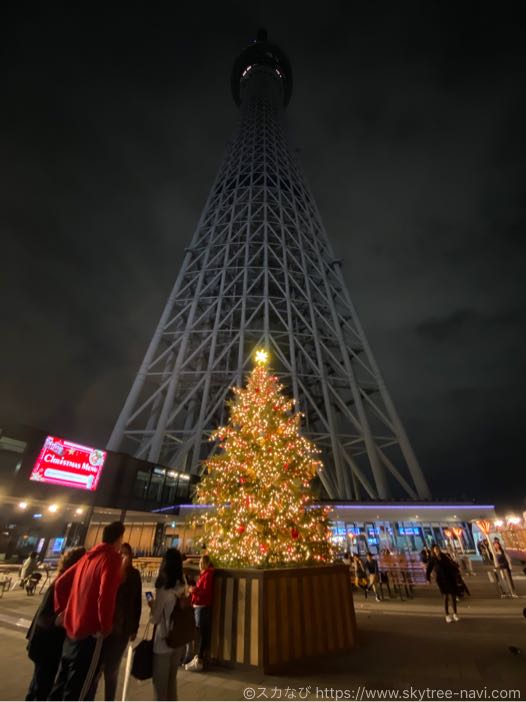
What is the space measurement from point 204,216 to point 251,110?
30000mm

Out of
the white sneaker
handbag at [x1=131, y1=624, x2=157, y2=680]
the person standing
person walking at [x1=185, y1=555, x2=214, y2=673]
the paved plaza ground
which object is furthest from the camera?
the person standing

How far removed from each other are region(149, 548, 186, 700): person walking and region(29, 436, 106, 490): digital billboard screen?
634 inches

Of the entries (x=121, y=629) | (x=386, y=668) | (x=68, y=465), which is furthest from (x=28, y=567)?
(x=386, y=668)

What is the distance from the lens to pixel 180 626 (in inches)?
121

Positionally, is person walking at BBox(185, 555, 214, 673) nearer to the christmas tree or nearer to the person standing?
the christmas tree

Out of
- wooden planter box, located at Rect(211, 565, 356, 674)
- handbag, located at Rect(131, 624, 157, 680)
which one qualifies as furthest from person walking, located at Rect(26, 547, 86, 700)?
wooden planter box, located at Rect(211, 565, 356, 674)

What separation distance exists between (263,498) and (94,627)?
3.62 m

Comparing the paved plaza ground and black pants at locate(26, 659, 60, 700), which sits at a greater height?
black pants at locate(26, 659, 60, 700)

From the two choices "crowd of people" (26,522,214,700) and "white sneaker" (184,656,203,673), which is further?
"white sneaker" (184,656,203,673)

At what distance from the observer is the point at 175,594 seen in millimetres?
3254

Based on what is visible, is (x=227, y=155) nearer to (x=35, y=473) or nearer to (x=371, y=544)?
(x=35, y=473)

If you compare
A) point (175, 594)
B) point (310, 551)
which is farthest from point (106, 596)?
point (310, 551)

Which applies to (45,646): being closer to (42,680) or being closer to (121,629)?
(42,680)

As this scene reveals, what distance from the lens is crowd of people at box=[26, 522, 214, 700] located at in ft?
9.08
